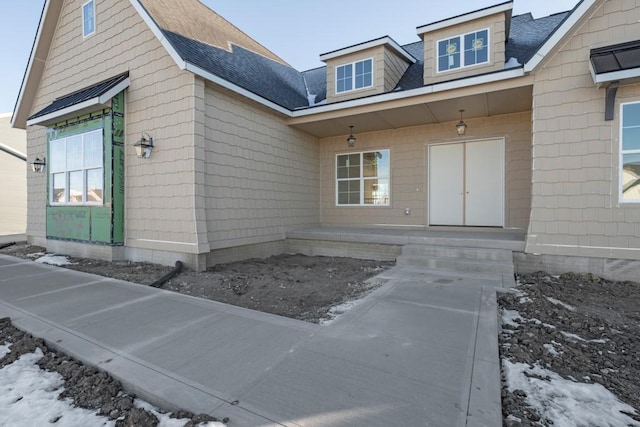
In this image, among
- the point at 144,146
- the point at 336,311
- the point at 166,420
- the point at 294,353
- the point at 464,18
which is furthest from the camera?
the point at 464,18

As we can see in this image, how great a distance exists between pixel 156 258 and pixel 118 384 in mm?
4697

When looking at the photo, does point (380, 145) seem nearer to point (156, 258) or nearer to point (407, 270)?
point (407, 270)

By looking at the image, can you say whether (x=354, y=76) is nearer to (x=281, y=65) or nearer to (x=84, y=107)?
(x=281, y=65)

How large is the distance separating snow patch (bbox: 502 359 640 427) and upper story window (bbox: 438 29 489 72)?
23.0 feet

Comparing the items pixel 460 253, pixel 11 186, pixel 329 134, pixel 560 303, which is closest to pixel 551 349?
pixel 560 303

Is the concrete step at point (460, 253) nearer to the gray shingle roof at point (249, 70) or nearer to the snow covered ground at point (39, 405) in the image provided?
the gray shingle roof at point (249, 70)

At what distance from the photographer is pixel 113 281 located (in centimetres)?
520

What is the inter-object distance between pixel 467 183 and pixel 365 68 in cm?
413

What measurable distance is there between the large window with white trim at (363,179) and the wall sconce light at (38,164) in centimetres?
871

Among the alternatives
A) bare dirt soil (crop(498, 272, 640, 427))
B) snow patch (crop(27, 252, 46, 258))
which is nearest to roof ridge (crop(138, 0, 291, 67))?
snow patch (crop(27, 252, 46, 258))

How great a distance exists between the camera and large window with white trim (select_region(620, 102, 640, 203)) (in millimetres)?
4969

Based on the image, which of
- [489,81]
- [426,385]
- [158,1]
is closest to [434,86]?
[489,81]

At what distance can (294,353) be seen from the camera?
2639 mm

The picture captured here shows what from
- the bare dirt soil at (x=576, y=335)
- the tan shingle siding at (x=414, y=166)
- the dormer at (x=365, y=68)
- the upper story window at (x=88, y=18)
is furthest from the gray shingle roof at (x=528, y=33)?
the upper story window at (x=88, y=18)
